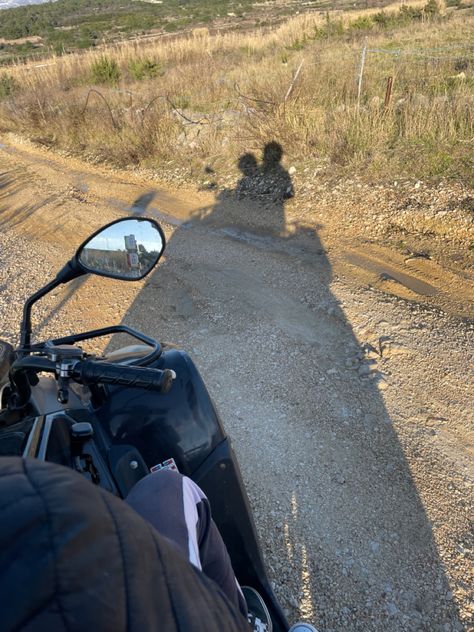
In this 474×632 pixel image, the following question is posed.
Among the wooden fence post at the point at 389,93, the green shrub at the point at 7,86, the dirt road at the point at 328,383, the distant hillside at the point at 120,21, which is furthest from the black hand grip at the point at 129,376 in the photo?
the distant hillside at the point at 120,21

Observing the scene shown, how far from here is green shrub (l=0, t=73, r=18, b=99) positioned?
15.0 m

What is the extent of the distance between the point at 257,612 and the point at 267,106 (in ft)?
28.2

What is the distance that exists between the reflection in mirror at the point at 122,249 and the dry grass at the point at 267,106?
5.26 metres

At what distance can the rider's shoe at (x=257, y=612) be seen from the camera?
1700mm

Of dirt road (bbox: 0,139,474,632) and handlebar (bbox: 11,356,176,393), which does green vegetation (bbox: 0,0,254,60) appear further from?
handlebar (bbox: 11,356,176,393)

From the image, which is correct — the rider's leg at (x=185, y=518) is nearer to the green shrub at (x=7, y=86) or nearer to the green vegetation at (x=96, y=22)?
the green shrub at (x=7, y=86)

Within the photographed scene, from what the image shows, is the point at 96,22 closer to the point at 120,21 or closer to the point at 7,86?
the point at 120,21

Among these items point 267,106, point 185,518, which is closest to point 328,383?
point 185,518

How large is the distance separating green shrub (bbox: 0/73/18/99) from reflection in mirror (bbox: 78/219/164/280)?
624 inches

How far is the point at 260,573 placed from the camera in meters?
1.85

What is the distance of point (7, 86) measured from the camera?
50.3 ft

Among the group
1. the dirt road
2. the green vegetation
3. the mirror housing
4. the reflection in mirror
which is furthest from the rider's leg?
the green vegetation

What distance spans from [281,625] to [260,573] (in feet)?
0.67

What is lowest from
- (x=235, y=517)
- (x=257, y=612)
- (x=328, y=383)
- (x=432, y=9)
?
(x=328, y=383)
